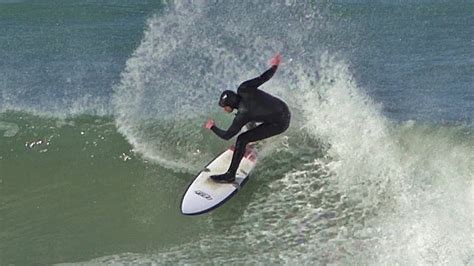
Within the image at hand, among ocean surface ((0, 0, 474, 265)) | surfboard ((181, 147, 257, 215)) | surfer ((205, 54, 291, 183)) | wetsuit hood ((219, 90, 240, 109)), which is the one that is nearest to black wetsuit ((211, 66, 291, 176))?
surfer ((205, 54, 291, 183))

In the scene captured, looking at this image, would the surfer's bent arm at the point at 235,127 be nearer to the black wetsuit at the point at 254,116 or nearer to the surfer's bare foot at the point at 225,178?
the black wetsuit at the point at 254,116

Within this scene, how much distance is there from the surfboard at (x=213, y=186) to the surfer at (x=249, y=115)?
0.41 ft

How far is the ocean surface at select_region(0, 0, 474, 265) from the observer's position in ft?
30.1

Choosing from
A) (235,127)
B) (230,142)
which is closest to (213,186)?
(235,127)

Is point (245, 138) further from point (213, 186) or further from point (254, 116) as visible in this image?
point (213, 186)

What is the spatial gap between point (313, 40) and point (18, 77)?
17.7 feet

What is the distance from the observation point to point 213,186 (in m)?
9.82

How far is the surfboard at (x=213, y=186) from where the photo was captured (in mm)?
9500

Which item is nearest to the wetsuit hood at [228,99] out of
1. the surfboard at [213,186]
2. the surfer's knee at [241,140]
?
the surfer's knee at [241,140]

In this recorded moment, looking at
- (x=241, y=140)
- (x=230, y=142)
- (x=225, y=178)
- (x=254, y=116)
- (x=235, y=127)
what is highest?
(x=254, y=116)

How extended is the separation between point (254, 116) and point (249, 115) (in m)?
0.07

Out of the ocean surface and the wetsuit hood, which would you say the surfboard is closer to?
the ocean surface

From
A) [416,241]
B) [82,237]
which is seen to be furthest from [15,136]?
[416,241]

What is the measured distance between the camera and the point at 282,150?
10.9 m
